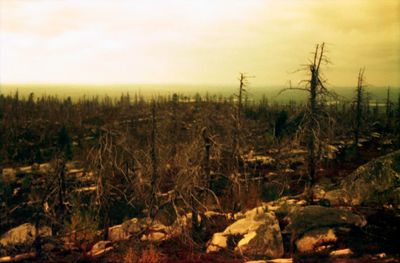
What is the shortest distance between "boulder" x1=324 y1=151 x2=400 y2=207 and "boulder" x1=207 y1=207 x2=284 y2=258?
169 inches

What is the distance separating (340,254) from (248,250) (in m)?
3.23

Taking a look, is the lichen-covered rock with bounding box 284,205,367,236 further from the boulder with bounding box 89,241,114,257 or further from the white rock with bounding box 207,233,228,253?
the boulder with bounding box 89,241,114,257

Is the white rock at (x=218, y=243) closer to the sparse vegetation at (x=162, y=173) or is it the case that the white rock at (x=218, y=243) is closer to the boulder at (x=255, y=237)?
the boulder at (x=255, y=237)

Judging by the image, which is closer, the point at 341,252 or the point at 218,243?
the point at 341,252

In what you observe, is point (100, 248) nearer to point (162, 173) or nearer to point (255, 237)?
point (162, 173)

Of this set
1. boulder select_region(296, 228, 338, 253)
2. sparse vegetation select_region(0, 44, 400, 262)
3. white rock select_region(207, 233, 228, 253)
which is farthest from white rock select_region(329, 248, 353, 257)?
white rock select_region(207, 233, 228, 253)

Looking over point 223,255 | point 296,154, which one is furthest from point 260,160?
point 223,255

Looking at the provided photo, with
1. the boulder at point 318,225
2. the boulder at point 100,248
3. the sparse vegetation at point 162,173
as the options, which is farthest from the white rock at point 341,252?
the boulder at point 100,248

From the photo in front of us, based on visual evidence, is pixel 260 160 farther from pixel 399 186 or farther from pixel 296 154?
pixel 399 186

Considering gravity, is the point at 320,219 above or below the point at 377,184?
below

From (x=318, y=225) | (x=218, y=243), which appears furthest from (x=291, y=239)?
(x=218, y=243)

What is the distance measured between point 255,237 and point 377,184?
6.10 meters

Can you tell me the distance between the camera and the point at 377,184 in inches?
615

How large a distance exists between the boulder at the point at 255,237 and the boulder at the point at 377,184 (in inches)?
169
